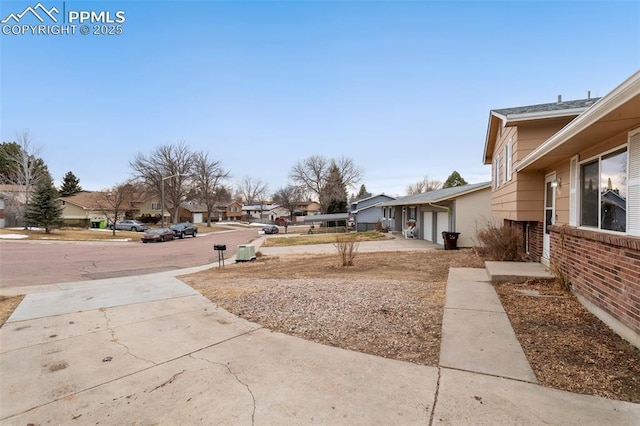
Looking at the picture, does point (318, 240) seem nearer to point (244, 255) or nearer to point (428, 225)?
point (428, 225)

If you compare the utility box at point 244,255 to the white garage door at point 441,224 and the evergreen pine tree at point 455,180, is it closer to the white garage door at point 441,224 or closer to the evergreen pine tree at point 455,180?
the white garage door at point 441,224

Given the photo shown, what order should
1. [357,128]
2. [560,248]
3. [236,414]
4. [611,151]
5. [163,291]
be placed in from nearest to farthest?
[236,414] → [611,151] → [560,248] → [163,291] → [357,128]

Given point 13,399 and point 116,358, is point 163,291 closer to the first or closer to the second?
point 116,358

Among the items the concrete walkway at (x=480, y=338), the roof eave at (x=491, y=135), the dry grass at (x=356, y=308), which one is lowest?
the dry grass at (x=356, y=308)

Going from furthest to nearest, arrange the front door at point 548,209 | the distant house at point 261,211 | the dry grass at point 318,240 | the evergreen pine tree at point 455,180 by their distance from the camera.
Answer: the distant house at point 261,211, the evergreen pine tree at point 455,180, the dry grass at point 318,240, the front door at point 548,209

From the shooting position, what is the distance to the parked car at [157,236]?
2824 cm

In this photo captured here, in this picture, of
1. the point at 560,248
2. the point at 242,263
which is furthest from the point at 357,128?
the point at 560,248

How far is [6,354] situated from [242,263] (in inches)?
412

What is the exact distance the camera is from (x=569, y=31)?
33.0 feet

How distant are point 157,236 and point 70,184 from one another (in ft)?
A: 151

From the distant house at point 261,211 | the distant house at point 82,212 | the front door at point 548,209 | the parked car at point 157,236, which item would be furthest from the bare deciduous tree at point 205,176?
the front door at point 548,209

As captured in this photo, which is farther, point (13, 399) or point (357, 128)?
point (357, 128)

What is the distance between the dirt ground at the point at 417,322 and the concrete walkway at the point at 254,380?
0.23 meters

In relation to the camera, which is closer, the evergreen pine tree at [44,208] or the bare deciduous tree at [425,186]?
the evergreen pine tree at [44,208]
